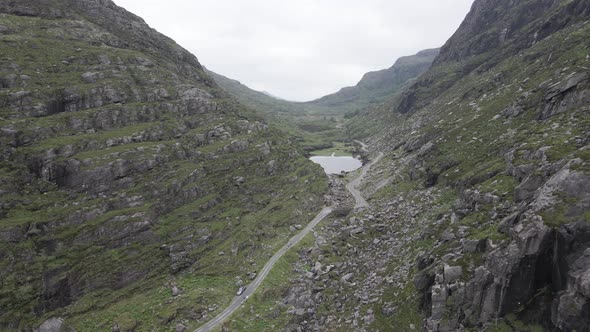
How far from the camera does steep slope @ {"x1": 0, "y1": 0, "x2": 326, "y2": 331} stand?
177ft

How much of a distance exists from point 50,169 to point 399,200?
78.7 metres

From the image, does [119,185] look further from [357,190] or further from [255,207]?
[357,190]

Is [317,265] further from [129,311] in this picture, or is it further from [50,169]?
[50,169]

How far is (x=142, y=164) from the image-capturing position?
76312 millimetres

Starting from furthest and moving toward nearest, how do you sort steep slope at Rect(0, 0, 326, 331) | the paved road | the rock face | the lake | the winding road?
the lake
the paved road
steep slope at Rect(0, 0, 326, 331)
the winding road
the rock face

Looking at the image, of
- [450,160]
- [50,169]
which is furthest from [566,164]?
[50,169]

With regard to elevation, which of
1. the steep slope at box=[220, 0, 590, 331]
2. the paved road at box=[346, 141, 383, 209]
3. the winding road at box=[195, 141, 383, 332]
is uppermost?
the steep slope at box=[220, 0, 590, 331]

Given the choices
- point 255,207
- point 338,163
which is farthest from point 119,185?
point 338,163

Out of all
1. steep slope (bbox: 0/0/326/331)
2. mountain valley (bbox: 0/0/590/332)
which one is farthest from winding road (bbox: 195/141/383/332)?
steep slope (bbox: 0/0/326/331)

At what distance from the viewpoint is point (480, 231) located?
41.3 metres

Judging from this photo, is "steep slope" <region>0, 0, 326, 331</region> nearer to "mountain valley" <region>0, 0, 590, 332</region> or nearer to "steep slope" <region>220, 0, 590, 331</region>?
"mountain valley" <region>0, 0, 590, 332</region>

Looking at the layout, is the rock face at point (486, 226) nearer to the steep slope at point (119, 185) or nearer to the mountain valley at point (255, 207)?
the mountain valley at point (255, 207)

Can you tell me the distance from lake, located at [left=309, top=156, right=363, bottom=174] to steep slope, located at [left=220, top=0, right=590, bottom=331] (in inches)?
2134

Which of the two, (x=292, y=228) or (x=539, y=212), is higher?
(x=539, y=212)
